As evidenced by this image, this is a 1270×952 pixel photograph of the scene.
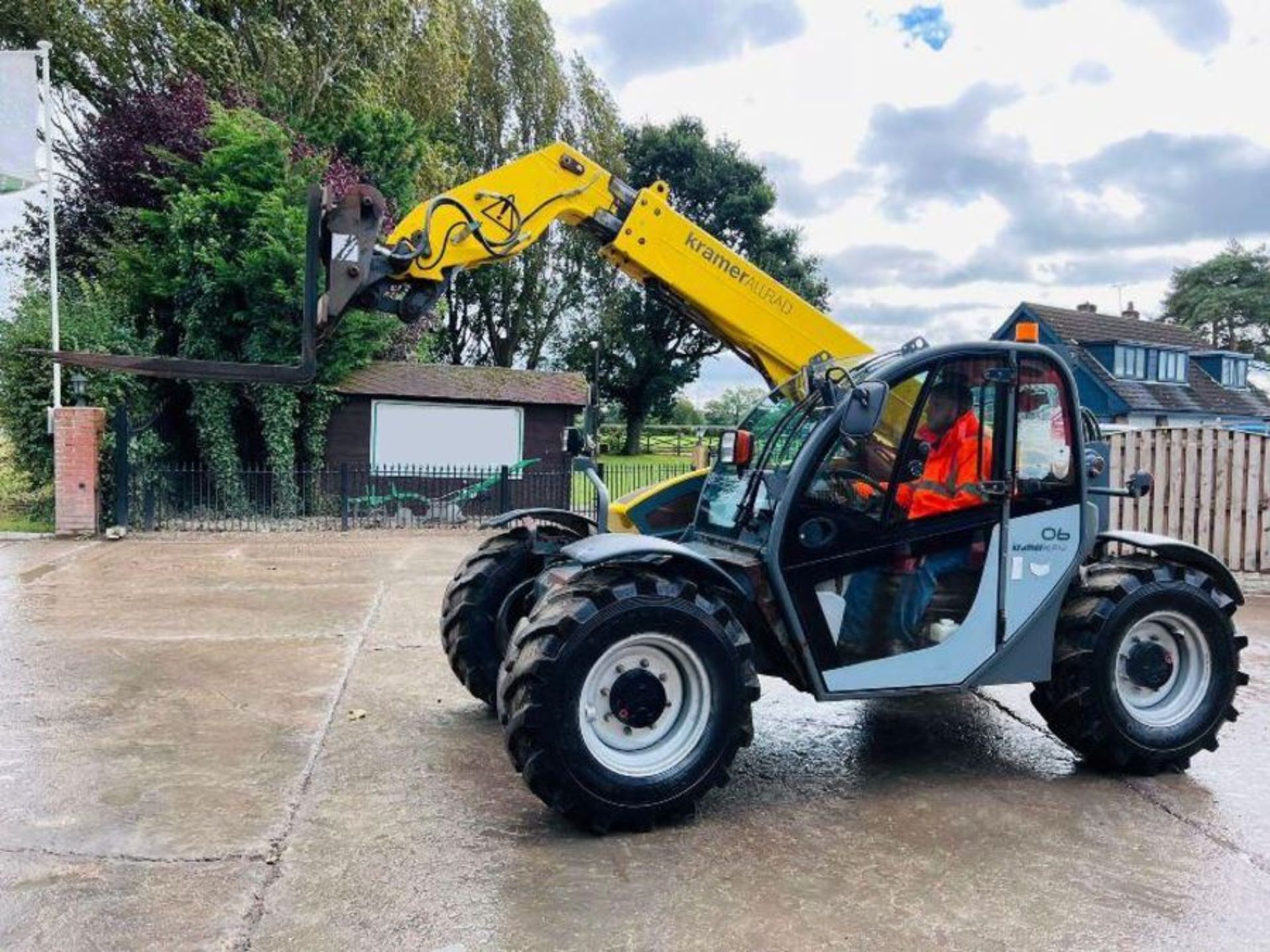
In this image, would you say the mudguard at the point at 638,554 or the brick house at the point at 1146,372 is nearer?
the mudguard at the point at 638,554

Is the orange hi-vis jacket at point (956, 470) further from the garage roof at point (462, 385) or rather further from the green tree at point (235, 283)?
the garage roof at point (462, 385)

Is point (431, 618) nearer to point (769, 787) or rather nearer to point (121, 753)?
point (121, 753)

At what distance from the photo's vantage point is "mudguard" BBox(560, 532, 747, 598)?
401 centimetres

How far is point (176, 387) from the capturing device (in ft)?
53.6

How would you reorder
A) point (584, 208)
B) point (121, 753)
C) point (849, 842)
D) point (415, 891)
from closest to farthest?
point (415, 891)
point (849, 842)
point (121, 753)
point (584, 208)

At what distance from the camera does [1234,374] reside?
140ft

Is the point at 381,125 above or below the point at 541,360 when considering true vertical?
above

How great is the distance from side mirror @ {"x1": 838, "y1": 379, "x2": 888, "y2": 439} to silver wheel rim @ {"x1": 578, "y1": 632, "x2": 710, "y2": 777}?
1.13m

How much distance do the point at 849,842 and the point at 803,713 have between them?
1.82 meters

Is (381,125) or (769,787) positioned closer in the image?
(769,787)

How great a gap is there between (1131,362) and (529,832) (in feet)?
125

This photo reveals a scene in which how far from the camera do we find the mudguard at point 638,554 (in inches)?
158

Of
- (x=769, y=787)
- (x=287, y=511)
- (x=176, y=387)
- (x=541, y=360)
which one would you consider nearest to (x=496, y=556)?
(x=769, y=787)

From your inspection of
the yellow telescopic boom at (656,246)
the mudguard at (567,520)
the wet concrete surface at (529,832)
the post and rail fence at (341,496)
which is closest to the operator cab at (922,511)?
the wet concrete surface at (529,832)
